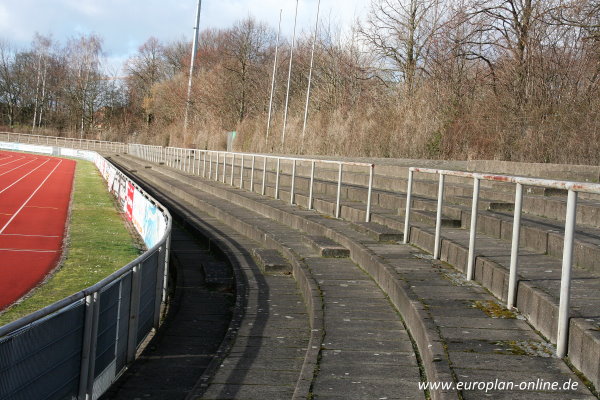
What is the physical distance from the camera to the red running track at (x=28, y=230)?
1202 centimetres

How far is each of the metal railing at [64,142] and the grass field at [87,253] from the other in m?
49.1

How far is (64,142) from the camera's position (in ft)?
268

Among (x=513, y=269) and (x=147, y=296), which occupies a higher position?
(x=513, y=269)

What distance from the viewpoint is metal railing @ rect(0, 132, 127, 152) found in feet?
243

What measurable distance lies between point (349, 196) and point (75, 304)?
35.3ft

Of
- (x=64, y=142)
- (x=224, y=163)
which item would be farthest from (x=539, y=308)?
(x=64, y=142)

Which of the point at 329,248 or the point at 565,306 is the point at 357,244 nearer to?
the point at 329,248

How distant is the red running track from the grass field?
10.9 inches

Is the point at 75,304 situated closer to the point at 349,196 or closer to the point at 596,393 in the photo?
the point at 596,393

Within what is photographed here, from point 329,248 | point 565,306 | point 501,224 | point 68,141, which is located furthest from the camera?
point 68,141

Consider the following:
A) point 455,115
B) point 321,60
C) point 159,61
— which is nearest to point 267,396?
point 455,115

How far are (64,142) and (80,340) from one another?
81332 mm

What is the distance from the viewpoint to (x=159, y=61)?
94.2 meters

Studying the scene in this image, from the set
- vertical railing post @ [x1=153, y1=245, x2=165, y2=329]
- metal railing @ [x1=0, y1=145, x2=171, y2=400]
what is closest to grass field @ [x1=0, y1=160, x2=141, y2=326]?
vertical railing post @ [x1=153, y1=245, x2=165, y2=329]
